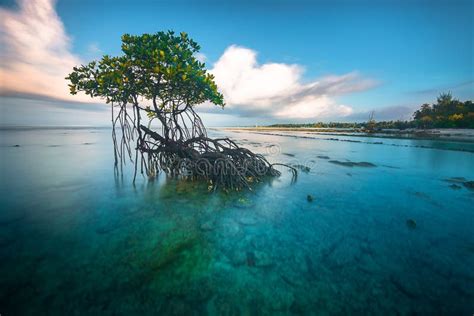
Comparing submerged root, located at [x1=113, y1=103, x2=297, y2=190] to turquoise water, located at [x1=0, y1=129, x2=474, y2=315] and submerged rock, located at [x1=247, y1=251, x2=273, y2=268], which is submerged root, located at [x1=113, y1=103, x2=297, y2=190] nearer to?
turquoise water, located at [x1=0, y1=129, x2=474, y2=315]

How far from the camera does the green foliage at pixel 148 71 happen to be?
4762mm

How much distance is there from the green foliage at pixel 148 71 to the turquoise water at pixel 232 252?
3213mm

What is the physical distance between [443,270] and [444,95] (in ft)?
213

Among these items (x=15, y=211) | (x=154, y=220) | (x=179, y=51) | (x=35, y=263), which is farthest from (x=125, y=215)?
(x=179, y=51)

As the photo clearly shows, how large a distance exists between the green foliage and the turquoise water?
321 cm

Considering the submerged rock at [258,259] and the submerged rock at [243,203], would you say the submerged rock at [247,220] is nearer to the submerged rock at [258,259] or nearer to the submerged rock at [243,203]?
the submerged rock at [243,203]

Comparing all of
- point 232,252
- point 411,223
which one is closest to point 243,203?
point 232,252

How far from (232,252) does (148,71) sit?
17.4ft

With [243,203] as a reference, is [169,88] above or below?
above

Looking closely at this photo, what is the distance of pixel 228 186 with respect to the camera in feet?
18.3

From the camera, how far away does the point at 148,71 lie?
5070 mm

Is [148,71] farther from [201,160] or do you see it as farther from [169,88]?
[201,160]

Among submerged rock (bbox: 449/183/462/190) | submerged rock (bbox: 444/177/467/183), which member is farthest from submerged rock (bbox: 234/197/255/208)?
submerged rock (bbox: 444/177/467/183)

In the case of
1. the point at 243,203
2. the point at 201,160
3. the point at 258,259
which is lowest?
the point at 258,259
